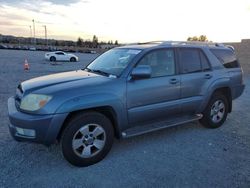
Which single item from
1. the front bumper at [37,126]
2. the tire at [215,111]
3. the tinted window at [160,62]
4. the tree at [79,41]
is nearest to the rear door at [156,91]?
the tinted window at [160,62]

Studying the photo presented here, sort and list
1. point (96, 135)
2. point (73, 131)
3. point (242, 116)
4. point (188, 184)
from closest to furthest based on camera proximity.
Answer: point (188, 184) → point (73, 131) → point (96, 135) → point (242, 116)

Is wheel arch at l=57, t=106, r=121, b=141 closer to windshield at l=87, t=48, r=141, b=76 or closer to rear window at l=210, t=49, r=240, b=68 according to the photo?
windshield at l=87, t=48, r=141, b=76

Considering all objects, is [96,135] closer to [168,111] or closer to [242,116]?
[168,111]

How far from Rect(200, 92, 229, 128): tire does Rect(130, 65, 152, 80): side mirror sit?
196cm

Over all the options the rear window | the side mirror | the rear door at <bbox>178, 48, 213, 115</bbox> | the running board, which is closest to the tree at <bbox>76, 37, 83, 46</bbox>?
the rear window

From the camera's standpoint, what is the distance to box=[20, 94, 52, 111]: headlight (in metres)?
3.42

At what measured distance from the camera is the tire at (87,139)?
3584 mm

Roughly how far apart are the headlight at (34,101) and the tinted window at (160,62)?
1710 millimetres

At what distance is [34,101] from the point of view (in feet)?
11.4

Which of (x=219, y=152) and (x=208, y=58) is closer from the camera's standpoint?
(x=219, y=152)

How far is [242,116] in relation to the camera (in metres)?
6.47

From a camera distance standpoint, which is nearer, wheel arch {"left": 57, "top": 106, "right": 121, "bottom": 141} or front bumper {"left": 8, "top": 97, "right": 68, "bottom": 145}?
front bumper {"left": 8, "top": 97, "right": 68, "bottom": 145}

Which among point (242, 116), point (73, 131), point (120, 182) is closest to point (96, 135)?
point (73, 131)

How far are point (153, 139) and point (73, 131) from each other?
1789mm
